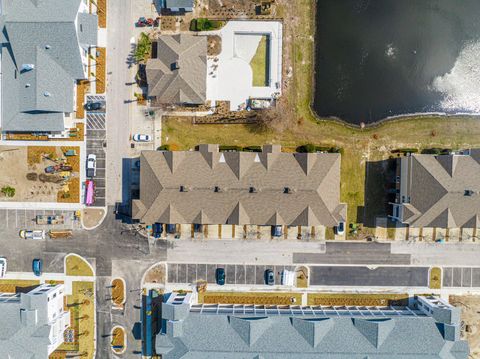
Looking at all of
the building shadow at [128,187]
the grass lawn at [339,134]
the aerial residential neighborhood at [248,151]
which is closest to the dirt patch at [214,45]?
the aerial residential neighborhood at [248,151]

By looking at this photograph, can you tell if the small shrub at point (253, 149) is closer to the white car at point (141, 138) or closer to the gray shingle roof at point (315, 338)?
the white car at point (141, 138)

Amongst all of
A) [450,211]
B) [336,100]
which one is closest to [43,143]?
[336,100]

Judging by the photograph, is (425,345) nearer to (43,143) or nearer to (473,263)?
(473,263)

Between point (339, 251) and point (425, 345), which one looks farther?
point (339, 251)

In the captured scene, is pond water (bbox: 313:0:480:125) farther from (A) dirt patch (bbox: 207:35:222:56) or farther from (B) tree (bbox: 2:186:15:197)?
(B) tree (bbox: 2:186:15:197)

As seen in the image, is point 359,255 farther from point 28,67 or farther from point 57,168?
point 28,67

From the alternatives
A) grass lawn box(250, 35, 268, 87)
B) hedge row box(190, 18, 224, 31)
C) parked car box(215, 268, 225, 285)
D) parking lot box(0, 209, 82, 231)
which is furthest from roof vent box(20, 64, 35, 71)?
parked car box(215, 268, 225, 285)
